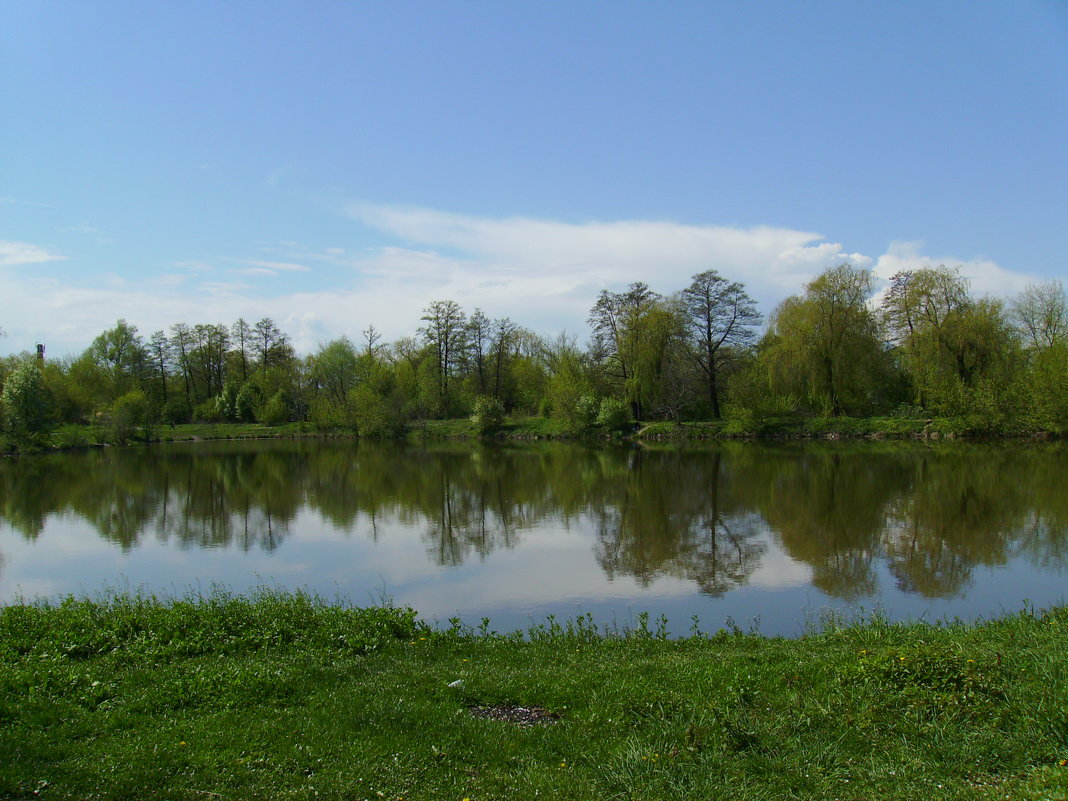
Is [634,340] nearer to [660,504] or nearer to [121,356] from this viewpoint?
[660,504]

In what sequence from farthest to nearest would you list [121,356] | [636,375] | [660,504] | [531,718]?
[121,356], [636,375], [660,504], [531,718]

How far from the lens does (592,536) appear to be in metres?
18.5

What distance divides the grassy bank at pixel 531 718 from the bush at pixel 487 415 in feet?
174

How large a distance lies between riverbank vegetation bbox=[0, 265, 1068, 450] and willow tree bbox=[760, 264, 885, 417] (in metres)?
0.10

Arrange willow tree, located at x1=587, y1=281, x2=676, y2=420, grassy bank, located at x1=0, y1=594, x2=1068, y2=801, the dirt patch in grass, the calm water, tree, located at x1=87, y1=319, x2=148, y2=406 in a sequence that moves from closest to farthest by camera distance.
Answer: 1. grassy bank, located at x1=0, y1=594, x2=1068, y2=801
2. the dirt patch in grass
3. the calm water
4. willow tree, located at x1=587, y1=281, x2=676, y2=420
5. tree, located at x1=87, y1=319, x2=148, y2=406

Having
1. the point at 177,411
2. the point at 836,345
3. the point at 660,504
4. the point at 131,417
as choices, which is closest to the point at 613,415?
the point at 836,345

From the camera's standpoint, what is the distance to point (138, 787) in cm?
454

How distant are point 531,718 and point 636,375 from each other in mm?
51065

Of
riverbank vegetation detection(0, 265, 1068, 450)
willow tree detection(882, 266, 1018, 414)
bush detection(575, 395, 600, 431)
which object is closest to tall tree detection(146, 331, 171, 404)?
riverbank vegetation detection(0, 265, 1068, 450)

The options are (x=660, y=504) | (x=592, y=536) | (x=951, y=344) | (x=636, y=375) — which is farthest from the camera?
(x=636, y=375)

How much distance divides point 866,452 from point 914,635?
1317 inches

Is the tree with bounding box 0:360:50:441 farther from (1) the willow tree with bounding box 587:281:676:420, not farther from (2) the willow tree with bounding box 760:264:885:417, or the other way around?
(2) the willow tree with bounding box 760:264:885:417

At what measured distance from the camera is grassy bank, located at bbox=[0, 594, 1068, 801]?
4.64 m

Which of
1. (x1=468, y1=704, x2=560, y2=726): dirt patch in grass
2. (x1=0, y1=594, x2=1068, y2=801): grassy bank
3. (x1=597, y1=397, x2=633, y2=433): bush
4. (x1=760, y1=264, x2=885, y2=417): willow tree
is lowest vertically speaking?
(x1=468, y1=704, x2=560, y2=726): dirt patch in grass
